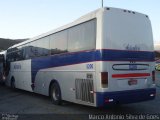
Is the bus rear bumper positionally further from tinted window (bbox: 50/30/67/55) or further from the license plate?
tinted window (bbox: 50/30/67/55)

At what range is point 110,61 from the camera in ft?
32.6

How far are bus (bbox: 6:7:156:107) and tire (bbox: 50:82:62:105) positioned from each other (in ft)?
0.17

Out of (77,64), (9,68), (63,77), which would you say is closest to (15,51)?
(9,68)

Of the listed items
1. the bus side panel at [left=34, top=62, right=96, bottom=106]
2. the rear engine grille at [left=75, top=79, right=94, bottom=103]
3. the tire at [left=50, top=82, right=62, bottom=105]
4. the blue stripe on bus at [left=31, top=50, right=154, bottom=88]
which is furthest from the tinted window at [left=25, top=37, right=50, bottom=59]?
the rear engine grille at [left=75, top=79, right=94, bottom=103]

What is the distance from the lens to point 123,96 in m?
10.1

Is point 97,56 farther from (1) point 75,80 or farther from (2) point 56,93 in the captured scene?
(2) point 56,93

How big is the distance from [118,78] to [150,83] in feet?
4.96

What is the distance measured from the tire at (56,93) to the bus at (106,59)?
0.05 m

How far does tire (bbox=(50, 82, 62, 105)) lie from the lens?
42.6ft

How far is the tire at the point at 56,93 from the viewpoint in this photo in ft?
42.6

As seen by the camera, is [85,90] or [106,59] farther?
[85,90]

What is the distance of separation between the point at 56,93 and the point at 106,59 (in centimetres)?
420

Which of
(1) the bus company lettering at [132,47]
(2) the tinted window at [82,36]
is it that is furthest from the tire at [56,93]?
(1) the bus company lettering at [132,47]

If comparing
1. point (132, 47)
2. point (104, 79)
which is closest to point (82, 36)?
point (132, 47)
